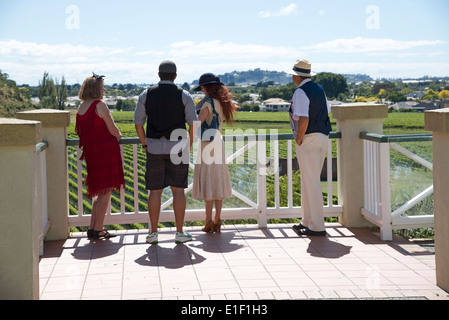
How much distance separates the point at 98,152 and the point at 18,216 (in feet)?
7.48

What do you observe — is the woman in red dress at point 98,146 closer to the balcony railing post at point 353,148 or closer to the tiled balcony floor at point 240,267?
the tiled balcony floor at point 240,267

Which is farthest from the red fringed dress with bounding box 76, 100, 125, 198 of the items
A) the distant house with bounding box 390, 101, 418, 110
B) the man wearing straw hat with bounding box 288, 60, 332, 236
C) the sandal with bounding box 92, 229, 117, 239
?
the distant house with bounding box 390, 101, 418, 110

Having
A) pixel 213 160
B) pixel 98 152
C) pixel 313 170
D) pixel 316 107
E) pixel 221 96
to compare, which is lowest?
pixel 313 170

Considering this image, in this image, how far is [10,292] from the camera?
3.16 m

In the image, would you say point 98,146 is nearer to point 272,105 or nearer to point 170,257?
point 170,257

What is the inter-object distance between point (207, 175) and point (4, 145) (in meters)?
2.86

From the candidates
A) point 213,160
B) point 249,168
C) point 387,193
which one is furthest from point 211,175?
point 387,193

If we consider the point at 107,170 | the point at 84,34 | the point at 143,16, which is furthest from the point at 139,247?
the point at 84,34

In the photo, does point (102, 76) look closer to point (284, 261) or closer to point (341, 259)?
point (284, 261)

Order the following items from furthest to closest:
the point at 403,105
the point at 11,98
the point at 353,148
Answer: the point at 11,98 → the point at 403,105 → the point at 353,148

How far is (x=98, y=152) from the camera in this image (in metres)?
5.39

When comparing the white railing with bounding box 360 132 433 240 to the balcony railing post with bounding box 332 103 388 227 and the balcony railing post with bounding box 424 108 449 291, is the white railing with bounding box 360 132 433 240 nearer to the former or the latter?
the balcony railing post with bounding box 332 103 388 227

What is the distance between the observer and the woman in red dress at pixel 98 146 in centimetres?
529

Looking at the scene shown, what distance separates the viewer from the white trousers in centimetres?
551
